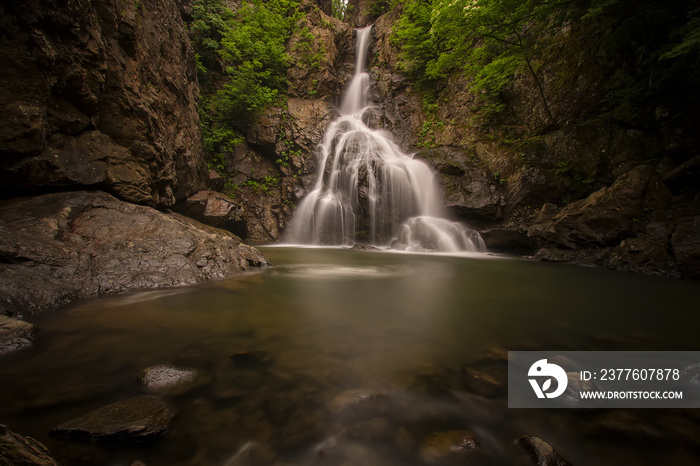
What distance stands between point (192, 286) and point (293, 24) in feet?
60.6

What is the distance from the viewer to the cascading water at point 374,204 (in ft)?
34.6

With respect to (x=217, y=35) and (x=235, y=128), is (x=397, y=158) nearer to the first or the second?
(x=235, y=128)

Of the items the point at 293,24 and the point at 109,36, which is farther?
the point at 293,24

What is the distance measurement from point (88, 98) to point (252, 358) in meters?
6.00

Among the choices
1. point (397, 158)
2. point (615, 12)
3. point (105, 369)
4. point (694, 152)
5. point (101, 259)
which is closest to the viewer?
point (105, 369)

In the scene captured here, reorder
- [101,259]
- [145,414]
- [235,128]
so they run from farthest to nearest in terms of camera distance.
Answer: [235,128], [101,259], [145,414]

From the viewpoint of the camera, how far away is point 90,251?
392 centimetres

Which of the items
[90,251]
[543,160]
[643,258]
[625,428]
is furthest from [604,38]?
[90,251]

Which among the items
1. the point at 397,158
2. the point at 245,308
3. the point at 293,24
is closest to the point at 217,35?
the point at 293,24

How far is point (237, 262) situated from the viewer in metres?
5.52

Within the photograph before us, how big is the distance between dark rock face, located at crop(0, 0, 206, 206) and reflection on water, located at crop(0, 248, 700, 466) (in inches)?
120

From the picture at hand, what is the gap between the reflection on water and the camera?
131 cm

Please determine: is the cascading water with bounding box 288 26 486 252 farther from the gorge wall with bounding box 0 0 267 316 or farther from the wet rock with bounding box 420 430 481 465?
the wet rock with bounding box 420 430 481 465

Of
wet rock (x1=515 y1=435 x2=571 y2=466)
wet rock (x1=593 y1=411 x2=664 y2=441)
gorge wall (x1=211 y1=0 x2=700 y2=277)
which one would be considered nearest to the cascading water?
gorge wall (x1=211 y1=0 x2=700 y2=277)
